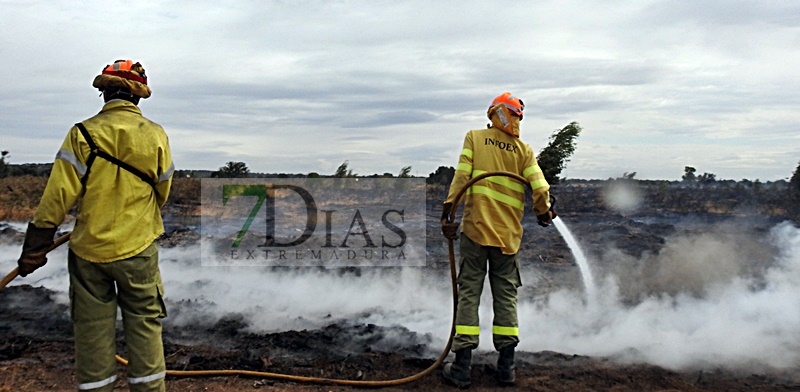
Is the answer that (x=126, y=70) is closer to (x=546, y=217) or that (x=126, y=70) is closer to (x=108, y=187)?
(x=108, y=187)

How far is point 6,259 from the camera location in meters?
8.89

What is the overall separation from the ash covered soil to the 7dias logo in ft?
9.68

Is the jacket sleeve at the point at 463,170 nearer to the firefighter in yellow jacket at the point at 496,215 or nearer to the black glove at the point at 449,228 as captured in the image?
the firefighter in yellow jacket at the point at 496,215

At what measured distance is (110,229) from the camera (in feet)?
10.9

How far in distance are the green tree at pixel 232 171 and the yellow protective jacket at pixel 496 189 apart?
19186 millimetres

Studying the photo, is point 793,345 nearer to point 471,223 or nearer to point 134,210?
point 471,223

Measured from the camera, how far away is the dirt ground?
4.45 metres

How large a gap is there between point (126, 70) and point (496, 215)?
273 centimetres

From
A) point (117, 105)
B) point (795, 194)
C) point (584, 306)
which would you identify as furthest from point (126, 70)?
point (795, 194)

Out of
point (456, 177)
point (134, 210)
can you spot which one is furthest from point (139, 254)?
Result: point (456, 177)

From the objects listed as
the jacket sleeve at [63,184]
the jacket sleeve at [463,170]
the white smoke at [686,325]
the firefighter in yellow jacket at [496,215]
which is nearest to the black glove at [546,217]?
the firefighter in yellow jacket at [496,215]

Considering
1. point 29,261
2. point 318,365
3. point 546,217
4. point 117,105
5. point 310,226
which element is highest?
point 117,105

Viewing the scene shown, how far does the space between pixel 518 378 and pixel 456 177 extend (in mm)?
1608

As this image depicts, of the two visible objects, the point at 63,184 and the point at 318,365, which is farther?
the point at 318,365
